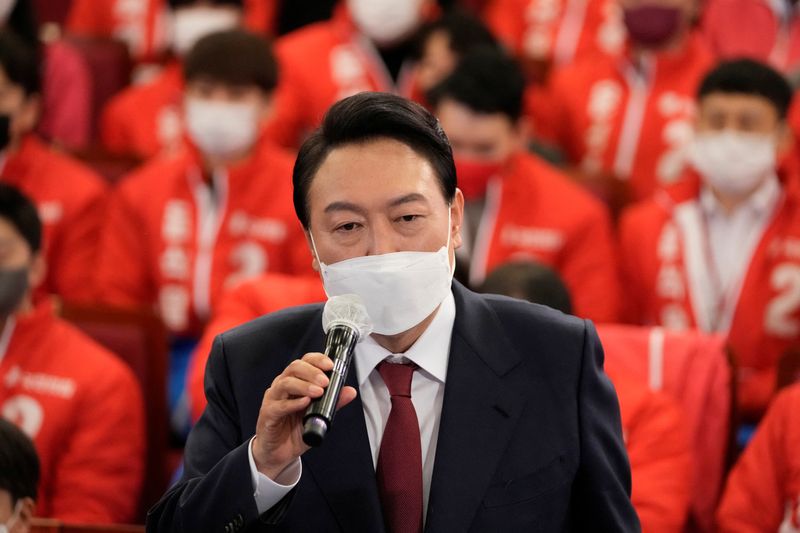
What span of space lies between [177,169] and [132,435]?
1.26m

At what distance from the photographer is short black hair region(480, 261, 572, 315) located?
2.78 metres

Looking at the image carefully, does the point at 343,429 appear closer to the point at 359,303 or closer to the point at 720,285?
A: the point at 359,303

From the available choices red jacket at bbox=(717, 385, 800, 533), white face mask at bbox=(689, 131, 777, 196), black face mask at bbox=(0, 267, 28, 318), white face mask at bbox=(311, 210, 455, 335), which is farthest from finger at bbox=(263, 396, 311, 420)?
white face mask at bbox=(689, 131, 777, 196)

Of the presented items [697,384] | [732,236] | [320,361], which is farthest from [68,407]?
[732,236]

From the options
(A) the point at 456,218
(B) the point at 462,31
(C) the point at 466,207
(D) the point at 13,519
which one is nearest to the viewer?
(A) the point at 456,218

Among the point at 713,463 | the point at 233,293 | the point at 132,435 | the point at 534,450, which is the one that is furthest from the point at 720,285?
the point at 534,450

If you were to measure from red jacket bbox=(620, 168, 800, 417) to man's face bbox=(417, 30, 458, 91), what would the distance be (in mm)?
970

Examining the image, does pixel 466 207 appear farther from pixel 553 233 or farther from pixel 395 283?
pixel 395 283

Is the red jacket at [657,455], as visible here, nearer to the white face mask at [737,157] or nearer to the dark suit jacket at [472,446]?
the dark suit jacket at [472,446]

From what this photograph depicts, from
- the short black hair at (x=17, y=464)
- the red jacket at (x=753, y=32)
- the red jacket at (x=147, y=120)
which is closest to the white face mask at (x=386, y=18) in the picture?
the red jacket at (x=147, y=120)

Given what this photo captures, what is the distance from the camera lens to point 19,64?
408 centimetres

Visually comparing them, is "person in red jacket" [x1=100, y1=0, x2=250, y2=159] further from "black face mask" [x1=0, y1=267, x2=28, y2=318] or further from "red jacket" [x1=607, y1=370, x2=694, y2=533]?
"red jacket" [x1=607, y1=370, x2=694, y2=533]

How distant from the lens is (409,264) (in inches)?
60.7

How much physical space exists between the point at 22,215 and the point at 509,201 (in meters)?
1.51
